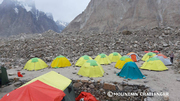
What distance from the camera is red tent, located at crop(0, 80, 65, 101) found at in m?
4.77

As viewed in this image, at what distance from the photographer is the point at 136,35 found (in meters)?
27.0

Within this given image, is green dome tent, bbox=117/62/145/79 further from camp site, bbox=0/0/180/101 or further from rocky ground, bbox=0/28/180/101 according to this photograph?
rocky ground, bbox=0/28/180/101

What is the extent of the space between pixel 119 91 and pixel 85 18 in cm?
4513

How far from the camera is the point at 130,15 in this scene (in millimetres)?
41031

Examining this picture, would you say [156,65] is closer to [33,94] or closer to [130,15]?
[33,94]

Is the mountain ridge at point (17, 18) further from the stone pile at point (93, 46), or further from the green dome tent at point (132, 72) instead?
the green dome tent at point (132, 72)

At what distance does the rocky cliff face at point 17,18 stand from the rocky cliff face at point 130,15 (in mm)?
28154

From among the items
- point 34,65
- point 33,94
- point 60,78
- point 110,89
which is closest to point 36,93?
point 33,94

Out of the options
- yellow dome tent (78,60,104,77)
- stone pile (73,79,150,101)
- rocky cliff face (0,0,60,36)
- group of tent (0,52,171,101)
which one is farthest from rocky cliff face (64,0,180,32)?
stone pile (73,79,150,101)

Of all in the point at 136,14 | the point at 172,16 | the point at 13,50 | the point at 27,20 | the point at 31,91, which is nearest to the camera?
the point at 31,91

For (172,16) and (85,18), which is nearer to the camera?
(172,16)

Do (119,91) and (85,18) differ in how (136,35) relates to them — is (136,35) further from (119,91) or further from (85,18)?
(85,18)

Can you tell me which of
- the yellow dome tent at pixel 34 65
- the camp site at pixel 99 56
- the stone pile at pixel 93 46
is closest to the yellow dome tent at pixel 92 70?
the camp site at pixel 99 56

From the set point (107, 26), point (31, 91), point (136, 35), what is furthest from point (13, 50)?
point (107, 26)
